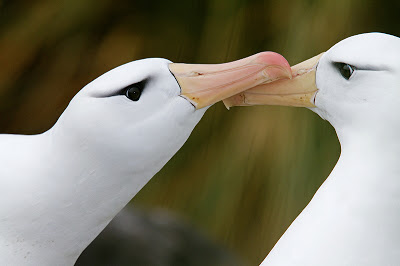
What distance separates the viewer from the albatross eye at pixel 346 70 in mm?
2393

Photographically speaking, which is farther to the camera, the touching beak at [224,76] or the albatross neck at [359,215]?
the touching beak at [224,76]

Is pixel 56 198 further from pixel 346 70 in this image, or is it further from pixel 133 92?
pixel 346 70

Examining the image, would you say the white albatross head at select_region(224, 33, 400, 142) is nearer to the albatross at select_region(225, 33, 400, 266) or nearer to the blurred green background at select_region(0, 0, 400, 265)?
the albatross at select_region(225, 33, 400, 266)

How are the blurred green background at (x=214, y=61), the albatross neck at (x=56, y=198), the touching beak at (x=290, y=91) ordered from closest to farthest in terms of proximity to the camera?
the albatross neck at (x=56, y=198) → the touching beak at (x=290, y=91) → the blurred green background at (x=214, y=61)

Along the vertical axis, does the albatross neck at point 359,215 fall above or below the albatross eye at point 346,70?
below

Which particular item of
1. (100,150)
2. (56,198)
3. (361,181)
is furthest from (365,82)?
(56,198)

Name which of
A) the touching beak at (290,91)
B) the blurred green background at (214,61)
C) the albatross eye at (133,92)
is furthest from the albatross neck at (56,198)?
the blurred green background at (214,61)

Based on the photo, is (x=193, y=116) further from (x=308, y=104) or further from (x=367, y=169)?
(x=367, y=169)

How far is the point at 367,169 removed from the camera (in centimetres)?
229

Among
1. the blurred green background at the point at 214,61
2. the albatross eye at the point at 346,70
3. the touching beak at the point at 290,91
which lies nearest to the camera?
the albatross eye at the point at 346,70

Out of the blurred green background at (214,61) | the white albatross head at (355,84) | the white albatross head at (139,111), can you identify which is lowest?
the blurred green background at (214,61)

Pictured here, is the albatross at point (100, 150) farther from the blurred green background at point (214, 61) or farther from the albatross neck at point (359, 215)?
the blurred green background at point (214, 61)

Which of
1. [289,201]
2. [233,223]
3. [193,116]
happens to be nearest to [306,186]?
[289,201]

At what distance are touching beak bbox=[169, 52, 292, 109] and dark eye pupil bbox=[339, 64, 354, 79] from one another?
229 millimetres
